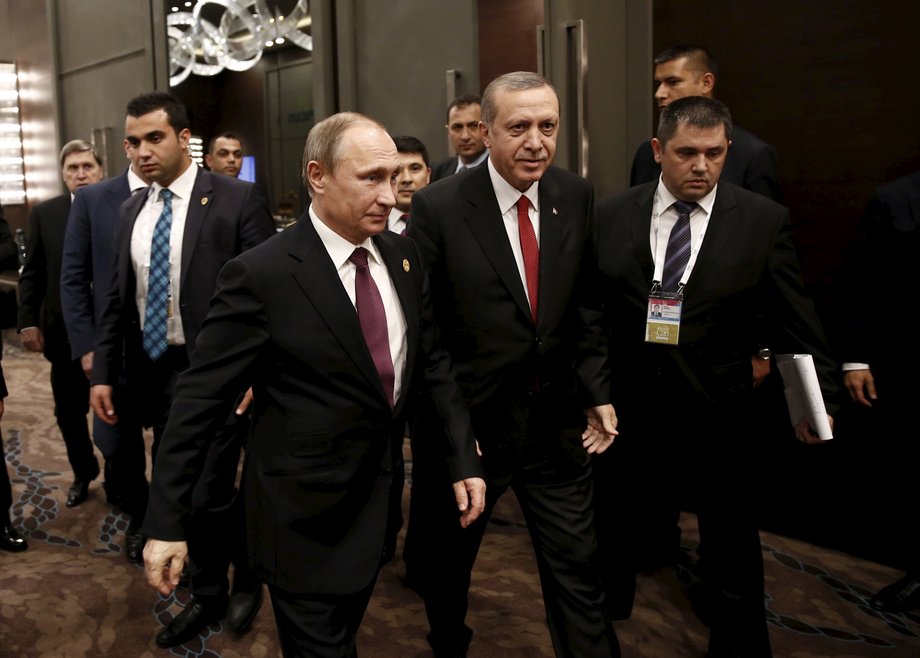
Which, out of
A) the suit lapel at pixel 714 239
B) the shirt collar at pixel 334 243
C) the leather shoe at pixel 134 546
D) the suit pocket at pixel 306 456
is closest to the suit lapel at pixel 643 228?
the suit lapel at pixel 714 239

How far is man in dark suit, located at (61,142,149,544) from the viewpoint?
10.1 feet

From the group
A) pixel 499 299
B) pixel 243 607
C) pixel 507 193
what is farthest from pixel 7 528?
pixel 507 193

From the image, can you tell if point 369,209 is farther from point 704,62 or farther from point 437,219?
point 704,62

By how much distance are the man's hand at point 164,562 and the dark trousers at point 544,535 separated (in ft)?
2.29

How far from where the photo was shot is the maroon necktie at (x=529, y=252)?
2191 millimetres

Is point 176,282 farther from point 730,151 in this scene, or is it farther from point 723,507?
point 730,151

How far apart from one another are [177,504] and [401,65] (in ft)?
12.2

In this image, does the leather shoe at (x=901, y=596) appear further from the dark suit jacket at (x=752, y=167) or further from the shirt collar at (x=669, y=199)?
the shirt collar at (x=669, y=199)

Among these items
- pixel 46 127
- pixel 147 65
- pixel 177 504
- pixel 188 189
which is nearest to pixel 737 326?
pixel 177 504

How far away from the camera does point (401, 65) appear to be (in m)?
Answer: 4.80

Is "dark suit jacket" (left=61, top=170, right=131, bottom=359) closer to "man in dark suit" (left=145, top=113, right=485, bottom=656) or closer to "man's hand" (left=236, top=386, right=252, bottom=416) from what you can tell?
"man's hand" (left=236, top=386, right=252, bottom=416)

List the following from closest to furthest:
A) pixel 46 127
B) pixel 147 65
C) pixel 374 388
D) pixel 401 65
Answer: pixel 374 388 → pixel 401 65 → pixel 147 65 → pixel 46 127

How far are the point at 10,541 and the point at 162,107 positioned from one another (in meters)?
2.01

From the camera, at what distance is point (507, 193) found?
222cm
